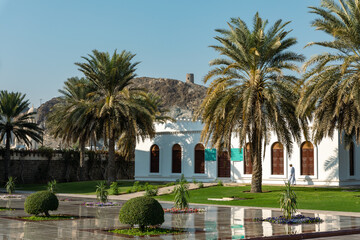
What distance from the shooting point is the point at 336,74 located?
25.5 meters

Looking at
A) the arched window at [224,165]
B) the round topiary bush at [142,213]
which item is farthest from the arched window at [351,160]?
the round topiary bush at [142,213]

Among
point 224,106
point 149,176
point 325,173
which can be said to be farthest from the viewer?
point 149,176

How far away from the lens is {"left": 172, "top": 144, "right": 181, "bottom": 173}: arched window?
137ft

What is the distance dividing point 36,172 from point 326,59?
107ft

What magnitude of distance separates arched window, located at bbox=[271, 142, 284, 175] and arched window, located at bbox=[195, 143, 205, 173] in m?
6.33

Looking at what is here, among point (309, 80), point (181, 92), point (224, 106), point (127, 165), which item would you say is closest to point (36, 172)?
point (127, 165)

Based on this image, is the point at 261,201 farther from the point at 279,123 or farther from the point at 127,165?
the point at 127,165

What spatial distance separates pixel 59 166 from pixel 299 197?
2971cm

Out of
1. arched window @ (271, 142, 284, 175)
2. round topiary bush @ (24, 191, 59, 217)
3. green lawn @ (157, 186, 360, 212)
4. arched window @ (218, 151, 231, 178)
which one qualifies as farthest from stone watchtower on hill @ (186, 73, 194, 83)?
round topiary bush @ (24, 191, 59, 217)

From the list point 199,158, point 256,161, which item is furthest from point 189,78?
point 256,161

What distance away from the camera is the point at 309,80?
26.0 metres

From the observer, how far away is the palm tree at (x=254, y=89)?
28047 mm

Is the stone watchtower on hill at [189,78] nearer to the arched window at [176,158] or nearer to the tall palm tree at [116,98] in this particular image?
the arched window at [176,158]

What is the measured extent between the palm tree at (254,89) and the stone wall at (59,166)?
79.1 feet
